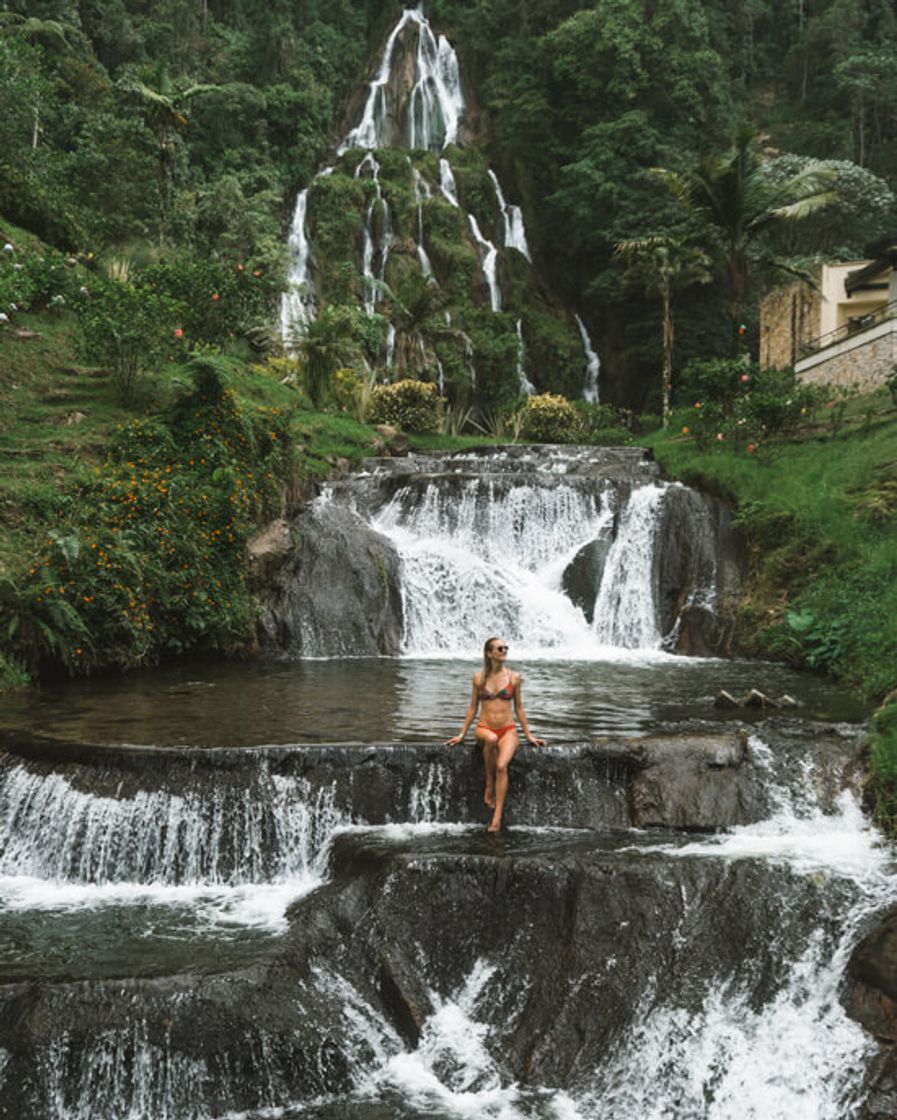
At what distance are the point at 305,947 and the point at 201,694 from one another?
17.8ft

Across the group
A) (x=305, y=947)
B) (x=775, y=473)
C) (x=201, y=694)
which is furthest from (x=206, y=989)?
(x=775, y=473)

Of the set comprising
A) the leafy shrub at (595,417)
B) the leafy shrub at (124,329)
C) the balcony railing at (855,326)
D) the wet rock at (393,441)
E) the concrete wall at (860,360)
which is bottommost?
→ the wet rock at (393,441)

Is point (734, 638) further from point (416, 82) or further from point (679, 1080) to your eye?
point (416, 82)

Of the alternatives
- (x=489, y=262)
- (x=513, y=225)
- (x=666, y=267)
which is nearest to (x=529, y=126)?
(x=513, y=225)

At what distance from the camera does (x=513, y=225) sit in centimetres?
4097

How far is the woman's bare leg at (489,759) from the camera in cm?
727

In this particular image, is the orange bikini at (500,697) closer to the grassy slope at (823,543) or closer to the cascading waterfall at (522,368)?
the grassy slope at (823,543)

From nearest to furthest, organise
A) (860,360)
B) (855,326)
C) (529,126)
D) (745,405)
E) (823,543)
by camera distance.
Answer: (823,543) < (745,405) < (860,360) < (855,326) < (529,126)

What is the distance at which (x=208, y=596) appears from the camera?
13508 mm

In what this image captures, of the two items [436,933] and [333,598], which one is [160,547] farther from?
[436,933]

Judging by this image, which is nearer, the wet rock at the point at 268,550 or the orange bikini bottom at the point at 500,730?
the orange bikini bottom at the point at 500,730

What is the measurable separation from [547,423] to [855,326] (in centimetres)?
901

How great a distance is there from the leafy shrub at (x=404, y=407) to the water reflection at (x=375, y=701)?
532 inches

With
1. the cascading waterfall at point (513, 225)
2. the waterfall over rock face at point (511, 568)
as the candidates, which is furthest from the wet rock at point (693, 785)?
the cascading waterfall at point (513, 225)
